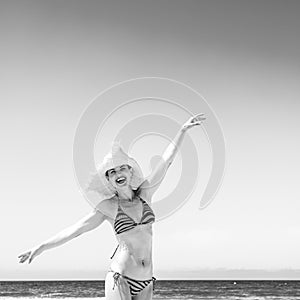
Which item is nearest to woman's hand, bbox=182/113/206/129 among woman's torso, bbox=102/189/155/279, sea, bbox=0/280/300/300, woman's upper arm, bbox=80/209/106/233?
woman's torso, bbox=102/189/155/279

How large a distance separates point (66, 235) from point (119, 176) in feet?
1.16

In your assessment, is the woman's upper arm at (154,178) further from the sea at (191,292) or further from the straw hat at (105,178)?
the sea at (191,292)

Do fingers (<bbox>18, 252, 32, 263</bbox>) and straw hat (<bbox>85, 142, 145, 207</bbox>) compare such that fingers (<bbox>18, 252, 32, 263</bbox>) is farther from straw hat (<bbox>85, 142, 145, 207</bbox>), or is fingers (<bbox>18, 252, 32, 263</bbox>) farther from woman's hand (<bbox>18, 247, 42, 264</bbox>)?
straw hat (<bbox>85, 142, 145, 207</bbox>)

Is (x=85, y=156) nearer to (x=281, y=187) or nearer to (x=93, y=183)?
(x=93, y=183)

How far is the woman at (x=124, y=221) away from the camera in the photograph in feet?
10.6

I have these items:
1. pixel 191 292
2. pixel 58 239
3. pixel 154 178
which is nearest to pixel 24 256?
pixel 58 239

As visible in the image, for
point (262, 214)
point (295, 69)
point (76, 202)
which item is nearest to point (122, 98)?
point (295, 69)

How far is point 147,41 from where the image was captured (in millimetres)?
8461

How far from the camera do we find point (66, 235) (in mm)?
3145

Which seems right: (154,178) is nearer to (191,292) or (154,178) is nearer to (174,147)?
(174,147)

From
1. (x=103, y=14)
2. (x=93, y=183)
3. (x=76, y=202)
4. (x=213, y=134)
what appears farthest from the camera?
(x=76, y=202)

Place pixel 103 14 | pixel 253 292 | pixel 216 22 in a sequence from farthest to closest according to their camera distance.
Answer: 1. pixel 253 292
2. pixel 216 22
3. pixel 103 14

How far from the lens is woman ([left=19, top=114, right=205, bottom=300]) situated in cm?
322

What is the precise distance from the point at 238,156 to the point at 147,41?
20.5 feet
